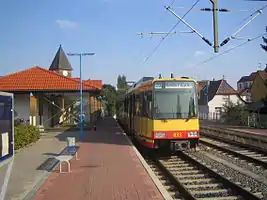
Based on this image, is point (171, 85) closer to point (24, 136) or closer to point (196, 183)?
point (196, 183)

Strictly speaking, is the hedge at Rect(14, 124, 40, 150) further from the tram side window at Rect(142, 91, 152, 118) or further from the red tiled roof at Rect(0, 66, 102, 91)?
the red tiled roof at Rect(0, 66, 102, 91)

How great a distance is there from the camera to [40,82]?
102 ft

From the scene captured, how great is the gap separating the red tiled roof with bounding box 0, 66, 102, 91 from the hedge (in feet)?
33.9

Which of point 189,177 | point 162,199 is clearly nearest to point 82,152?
point 189,177

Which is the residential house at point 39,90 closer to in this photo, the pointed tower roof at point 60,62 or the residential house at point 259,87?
the residential house at point 259,87

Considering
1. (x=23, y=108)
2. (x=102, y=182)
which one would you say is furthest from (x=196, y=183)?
(x=23, y=108)

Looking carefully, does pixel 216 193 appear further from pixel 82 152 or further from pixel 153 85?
pixel 82 152

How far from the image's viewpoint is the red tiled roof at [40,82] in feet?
97.9

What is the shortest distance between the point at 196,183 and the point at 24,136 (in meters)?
9.59

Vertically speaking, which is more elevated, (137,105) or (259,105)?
(259,105)

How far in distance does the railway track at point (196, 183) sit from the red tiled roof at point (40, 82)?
16.9 metres

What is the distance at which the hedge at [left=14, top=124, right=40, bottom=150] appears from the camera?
15965 millimetres

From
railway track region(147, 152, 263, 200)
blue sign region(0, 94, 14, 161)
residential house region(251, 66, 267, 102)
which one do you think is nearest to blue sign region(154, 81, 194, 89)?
railway track region(147, 152, 263, 200)

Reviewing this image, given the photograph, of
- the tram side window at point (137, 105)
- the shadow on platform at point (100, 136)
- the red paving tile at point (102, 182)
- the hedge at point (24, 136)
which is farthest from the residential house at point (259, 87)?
the red paving tile at point (102, 182)
